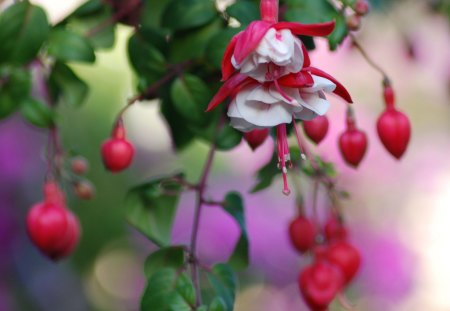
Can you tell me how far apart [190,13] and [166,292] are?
0.31 m

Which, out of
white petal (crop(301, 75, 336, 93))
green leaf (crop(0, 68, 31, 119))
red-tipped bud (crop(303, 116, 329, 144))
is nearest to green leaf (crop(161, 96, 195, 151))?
green leaf (crop(0, 68, 31, 119))

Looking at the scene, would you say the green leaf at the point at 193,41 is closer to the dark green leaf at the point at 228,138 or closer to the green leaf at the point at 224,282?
the dark green leaf at the point at 228,138

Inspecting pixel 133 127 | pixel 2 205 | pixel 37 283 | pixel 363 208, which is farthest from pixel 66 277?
pixel 363 208

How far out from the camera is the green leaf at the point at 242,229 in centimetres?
86

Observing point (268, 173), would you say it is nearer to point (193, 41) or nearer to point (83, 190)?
point (193, 41)

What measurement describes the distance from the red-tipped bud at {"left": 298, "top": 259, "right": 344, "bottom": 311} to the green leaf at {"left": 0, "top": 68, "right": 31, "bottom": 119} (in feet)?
1.24

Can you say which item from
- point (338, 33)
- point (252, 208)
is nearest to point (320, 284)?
point (338, 33)

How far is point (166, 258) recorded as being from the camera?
83cm

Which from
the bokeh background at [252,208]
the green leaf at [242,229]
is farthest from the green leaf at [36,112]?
the bokeh background at [252,208]

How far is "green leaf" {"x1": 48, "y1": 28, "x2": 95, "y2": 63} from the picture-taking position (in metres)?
0.86

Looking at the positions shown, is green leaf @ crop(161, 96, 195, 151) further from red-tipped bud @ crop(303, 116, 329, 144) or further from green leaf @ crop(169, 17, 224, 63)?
red-tipped bud @ crop(303, 116, 329, 144)

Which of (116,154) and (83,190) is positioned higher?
(116,154)

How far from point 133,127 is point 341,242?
5.60 feet

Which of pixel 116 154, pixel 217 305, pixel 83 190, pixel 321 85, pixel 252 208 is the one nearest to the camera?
pixel 321 85
